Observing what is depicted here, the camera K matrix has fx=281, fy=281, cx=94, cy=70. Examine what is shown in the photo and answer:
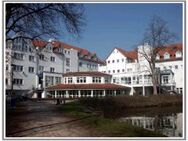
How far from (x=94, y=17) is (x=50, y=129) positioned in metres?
1.85

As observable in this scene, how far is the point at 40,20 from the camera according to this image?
4.62 metres

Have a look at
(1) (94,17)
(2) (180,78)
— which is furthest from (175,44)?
(1) (94,17)

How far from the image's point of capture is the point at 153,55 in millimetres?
5859

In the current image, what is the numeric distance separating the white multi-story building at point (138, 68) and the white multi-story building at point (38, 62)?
0.51m

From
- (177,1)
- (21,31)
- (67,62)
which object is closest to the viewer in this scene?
(177,1)

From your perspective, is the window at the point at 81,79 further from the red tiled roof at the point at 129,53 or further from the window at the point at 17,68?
the window at the point at 17,68

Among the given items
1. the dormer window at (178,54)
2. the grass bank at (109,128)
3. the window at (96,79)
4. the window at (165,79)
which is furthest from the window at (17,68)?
the window at (165,79)

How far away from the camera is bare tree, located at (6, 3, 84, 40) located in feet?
14.1

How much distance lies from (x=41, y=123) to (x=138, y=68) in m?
2.75

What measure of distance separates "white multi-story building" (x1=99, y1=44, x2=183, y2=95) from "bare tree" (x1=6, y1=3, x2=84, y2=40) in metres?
0.95

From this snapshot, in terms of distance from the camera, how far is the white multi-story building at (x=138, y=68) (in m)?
5.14

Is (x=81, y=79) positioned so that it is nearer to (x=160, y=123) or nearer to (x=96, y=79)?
(x=96, y=79)

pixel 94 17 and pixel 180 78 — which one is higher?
pixel 94 17

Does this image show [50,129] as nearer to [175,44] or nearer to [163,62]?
[175,44]
